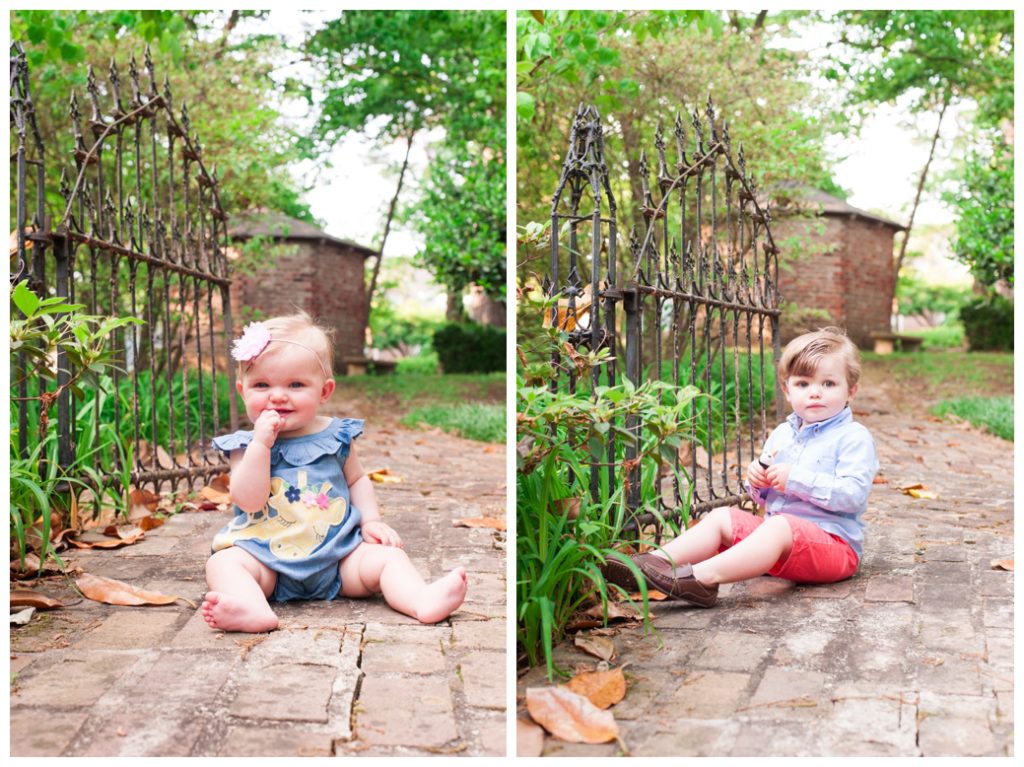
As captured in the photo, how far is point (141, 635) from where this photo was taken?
2.27m

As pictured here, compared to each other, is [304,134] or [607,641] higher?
[304,134]

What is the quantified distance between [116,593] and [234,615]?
1.73 ft

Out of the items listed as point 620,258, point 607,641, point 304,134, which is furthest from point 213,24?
point 607,641

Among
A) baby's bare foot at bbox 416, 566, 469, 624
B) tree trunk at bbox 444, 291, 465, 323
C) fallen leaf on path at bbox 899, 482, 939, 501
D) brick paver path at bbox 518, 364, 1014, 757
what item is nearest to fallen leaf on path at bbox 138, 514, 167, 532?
baby's bare foot at bbox 416, 566, 469, 624

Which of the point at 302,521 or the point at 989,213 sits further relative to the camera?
the point at 989,213

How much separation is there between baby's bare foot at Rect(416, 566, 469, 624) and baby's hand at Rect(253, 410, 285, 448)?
0.62m

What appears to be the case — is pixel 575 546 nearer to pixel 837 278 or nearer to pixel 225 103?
pixel 225 103

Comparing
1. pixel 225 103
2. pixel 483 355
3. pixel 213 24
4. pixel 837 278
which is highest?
pixel 213 24

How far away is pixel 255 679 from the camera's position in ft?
6.39

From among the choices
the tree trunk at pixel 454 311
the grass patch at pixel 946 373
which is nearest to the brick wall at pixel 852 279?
the grass patch at pixel 946 373

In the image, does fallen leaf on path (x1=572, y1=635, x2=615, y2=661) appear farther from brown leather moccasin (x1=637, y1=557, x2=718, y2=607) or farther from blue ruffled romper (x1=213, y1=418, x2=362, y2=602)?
blue ruffled romper (x1=213, y1=418, x2=362, y2=602)

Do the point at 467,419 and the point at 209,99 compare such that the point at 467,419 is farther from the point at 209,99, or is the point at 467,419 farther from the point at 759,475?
the point at 759,475

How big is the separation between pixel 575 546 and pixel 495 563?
77 cm

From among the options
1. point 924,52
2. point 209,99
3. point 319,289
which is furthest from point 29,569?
point 319,289
